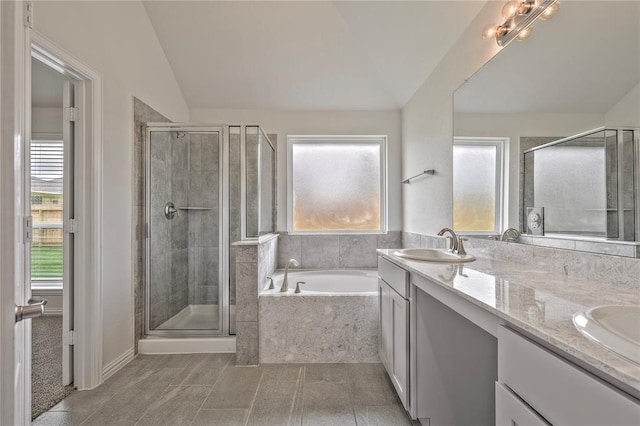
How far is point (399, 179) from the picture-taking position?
3406 millimetres

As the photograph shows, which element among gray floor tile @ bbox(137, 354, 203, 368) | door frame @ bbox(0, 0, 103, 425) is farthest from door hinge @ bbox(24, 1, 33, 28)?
gray floor tile @ bbox(137, 354, 203, 368)

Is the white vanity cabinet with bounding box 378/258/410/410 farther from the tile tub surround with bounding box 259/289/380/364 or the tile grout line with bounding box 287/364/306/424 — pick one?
the tile grout line with bounding box 287/364/306/424

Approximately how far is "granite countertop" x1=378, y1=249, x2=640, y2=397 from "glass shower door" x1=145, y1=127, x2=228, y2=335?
1852 mm

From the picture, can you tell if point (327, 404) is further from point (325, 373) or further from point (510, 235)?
point (510, 235)

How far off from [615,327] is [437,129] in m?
2.01

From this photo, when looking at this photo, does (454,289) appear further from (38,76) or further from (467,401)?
(38,76)

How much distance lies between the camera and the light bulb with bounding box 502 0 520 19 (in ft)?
4.92

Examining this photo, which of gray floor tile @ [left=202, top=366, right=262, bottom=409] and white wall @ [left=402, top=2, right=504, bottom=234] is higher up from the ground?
white wall @ [left=402, top=2, right=504, bottom=234]

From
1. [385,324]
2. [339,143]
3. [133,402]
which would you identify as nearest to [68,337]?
[133,402]

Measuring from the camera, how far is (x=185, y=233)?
2.83 meters

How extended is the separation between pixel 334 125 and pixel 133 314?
2.66 meters

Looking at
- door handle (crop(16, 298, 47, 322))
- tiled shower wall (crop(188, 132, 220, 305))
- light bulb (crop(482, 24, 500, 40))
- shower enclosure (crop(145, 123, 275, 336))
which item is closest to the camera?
door handle (crop(16, 298, 47, 322))

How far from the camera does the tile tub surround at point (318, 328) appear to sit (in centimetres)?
228

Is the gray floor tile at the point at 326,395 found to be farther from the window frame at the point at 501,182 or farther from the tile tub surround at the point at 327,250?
the tile tub surround at the point at 327,250
